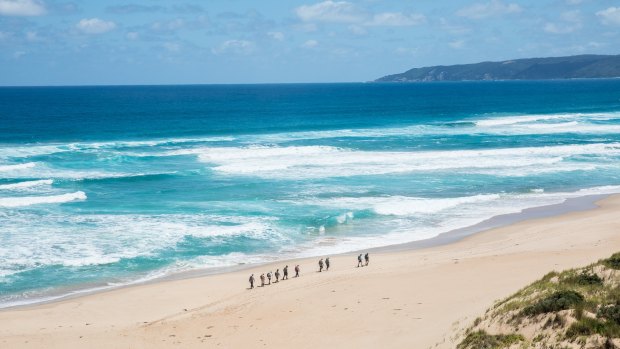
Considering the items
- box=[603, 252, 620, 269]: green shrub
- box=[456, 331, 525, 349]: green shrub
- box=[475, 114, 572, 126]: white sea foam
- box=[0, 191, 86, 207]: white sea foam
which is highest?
box=[475, 114, 572, 126]: white sea foam

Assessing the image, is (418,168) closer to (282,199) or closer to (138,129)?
(282,199)

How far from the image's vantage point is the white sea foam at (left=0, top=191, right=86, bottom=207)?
35719 mm

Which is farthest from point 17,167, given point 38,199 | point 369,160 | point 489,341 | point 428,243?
point 489,341

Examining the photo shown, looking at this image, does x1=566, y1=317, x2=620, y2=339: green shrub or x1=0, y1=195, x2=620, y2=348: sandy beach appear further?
x1=0, y1=195, x2=620, y2=348: sandy beach

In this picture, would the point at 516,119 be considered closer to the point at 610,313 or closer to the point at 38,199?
the point at 38,199

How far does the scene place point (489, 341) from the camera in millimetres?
13195

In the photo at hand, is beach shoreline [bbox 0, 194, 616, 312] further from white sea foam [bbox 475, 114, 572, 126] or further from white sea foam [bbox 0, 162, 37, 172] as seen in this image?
white sea foam [bbox 475, 114, 572, 126]

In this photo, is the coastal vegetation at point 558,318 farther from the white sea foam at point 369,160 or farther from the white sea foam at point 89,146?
the white sea foam at point 89,146

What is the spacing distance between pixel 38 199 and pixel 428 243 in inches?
800

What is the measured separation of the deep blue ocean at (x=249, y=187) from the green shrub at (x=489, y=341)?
13911mm

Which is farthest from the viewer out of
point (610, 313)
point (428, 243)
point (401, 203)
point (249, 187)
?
point (249, 187)

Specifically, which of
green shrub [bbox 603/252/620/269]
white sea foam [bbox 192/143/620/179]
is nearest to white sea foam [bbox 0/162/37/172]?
white sea foam [bbox 192/143/620/179]

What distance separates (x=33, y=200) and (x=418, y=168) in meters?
23.3

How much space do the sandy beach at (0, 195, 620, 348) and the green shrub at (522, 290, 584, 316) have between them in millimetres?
1770
